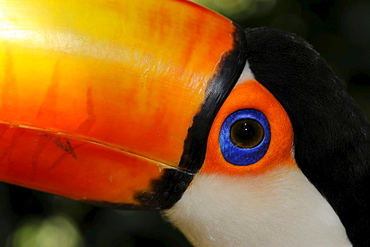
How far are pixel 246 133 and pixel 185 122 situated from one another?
169 mm

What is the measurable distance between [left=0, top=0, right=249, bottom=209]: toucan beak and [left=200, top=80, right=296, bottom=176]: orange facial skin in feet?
0.12

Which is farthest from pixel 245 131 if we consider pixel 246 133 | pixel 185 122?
pixel 185 122

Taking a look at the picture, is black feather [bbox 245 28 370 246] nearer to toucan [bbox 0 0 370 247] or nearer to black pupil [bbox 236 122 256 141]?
toucan [bbox 0 0 370 247]

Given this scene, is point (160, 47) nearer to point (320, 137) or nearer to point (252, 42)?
point (252, 42)

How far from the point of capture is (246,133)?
55.3 inches

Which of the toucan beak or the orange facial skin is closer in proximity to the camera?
the toucan beak

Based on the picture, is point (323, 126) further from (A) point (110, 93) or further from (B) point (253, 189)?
(A) point (110, 93)

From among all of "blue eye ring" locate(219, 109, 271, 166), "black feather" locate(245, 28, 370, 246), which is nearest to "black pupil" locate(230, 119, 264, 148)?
"blue eye ring" locate(219, 109, 271, 166)

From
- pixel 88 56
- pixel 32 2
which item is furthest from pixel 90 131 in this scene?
pixel 32 2

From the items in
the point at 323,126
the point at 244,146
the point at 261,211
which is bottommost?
the point at 261,211

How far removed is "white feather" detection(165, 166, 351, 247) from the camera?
1445mm

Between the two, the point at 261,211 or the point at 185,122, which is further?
the point at 261,211

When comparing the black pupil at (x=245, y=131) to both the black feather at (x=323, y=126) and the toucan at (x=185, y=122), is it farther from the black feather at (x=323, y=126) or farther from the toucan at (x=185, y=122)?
the black feather at (x=323, y=126)

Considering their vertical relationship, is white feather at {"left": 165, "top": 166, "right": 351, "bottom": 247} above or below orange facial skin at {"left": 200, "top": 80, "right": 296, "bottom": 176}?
below
